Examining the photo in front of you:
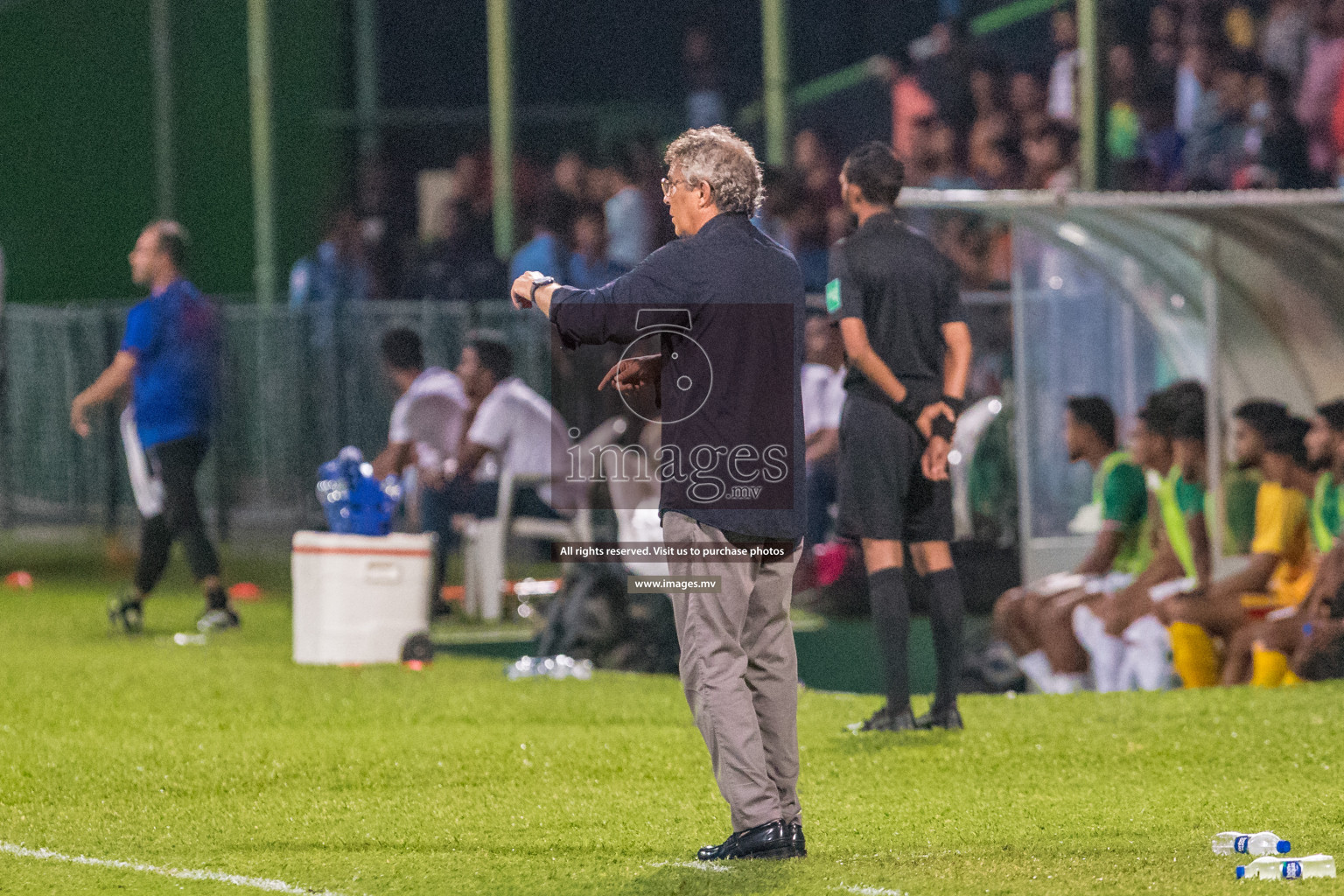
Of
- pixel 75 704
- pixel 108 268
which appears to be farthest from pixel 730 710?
pixel 108 268

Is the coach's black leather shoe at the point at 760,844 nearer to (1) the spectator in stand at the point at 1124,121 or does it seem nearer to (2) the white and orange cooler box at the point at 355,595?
(2) the white and orange cooler box at the point at 355,595

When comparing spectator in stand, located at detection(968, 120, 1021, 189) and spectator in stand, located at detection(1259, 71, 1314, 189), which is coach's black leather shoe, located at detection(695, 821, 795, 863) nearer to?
spectator in stand, located at detection(1259, 71, 1314, 189)

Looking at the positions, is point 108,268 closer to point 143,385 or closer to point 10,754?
point 143,385

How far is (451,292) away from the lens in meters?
18.8

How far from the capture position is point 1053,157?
15.8 m

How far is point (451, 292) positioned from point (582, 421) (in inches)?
206

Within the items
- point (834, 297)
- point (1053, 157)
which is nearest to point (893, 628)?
point (834, 297)

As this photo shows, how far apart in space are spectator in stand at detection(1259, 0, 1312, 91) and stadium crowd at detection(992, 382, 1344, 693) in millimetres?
4739

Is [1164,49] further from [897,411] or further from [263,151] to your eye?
[263,151]

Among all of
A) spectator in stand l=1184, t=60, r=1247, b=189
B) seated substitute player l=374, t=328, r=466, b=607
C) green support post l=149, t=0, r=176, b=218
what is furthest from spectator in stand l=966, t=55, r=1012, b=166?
green support post l=149, t=0, r=176, b=218

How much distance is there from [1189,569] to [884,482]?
3.18 meters

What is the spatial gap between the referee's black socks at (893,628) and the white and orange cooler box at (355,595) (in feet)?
11.6

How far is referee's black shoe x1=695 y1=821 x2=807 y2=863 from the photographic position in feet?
18.3

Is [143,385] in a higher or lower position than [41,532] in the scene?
higher
